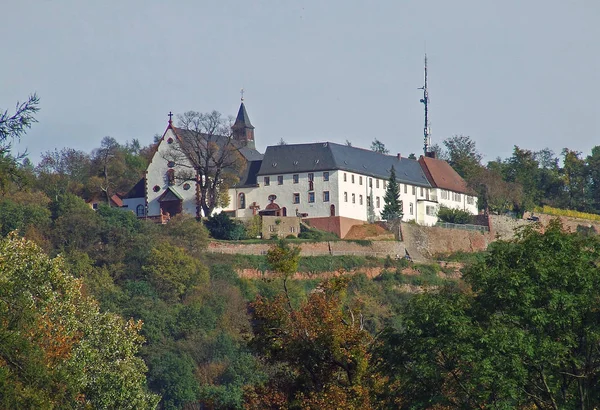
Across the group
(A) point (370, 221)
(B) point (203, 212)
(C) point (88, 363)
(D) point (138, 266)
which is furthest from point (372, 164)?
(C) point (88, 363)

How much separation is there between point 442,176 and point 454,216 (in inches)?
182

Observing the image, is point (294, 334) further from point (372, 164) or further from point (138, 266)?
point (372, 164)

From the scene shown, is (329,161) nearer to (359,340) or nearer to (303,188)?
(303,188)

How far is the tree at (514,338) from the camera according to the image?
1220 inches

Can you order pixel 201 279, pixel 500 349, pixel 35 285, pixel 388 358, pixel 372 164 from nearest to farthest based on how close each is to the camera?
1. pixel 500 349
2. pixel 388 358
3. pixel 35 285
4. pixel 201 279
5. pixel 372 164

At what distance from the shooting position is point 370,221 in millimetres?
93812

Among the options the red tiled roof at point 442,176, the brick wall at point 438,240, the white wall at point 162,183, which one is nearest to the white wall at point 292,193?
the white wall at point 162,183

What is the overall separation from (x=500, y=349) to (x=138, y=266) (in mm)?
57116

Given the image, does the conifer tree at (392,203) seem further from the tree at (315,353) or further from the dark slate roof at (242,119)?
the tree at (315,353)

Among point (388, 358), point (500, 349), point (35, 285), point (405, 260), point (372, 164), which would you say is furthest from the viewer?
point (372, 164)

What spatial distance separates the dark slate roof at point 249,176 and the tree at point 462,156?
19.2 m

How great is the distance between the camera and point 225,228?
3484 inches

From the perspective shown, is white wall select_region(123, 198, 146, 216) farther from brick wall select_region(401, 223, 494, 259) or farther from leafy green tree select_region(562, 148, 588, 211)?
leafy green tree select_region(562, 148, 588, 211)

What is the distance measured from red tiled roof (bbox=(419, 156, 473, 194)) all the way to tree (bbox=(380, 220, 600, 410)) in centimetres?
6673
